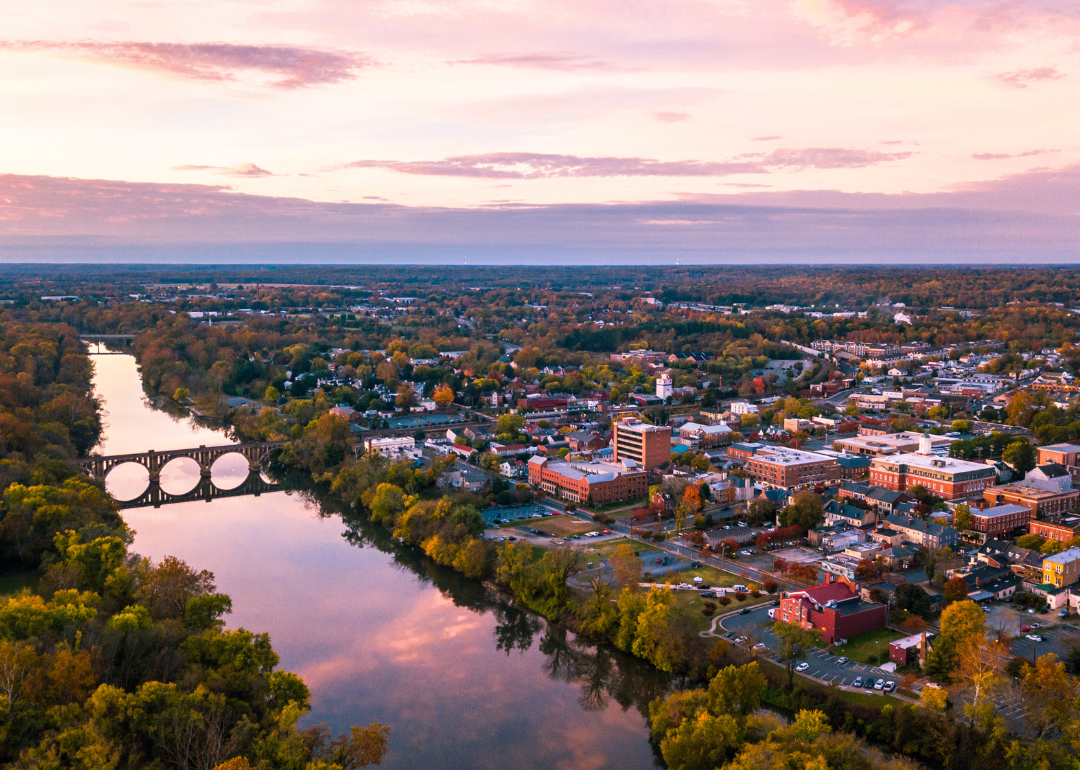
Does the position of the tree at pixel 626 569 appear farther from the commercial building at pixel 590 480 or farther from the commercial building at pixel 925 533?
the commercial building at pixel 925 533

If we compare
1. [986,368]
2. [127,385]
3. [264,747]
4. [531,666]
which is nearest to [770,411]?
[986,368]

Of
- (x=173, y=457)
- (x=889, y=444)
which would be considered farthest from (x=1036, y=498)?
(x=173, y=457)

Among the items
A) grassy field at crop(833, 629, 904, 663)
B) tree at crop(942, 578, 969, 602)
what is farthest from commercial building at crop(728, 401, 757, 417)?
grassy field at crop(833, 629, 904, 663)

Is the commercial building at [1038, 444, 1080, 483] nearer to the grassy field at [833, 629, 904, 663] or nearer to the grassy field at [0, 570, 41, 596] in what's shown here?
the grassy field at [833, 629, 904, 663]

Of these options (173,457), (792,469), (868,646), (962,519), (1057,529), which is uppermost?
(1057,529)

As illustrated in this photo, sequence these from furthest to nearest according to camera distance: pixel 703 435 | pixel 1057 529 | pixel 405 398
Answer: pixel 405 398, pixel 703 435, pixel 1057 529

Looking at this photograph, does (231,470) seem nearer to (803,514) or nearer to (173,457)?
(173,457)

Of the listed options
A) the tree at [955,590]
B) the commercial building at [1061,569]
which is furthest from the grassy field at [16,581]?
the commercial building at [1061,569]
